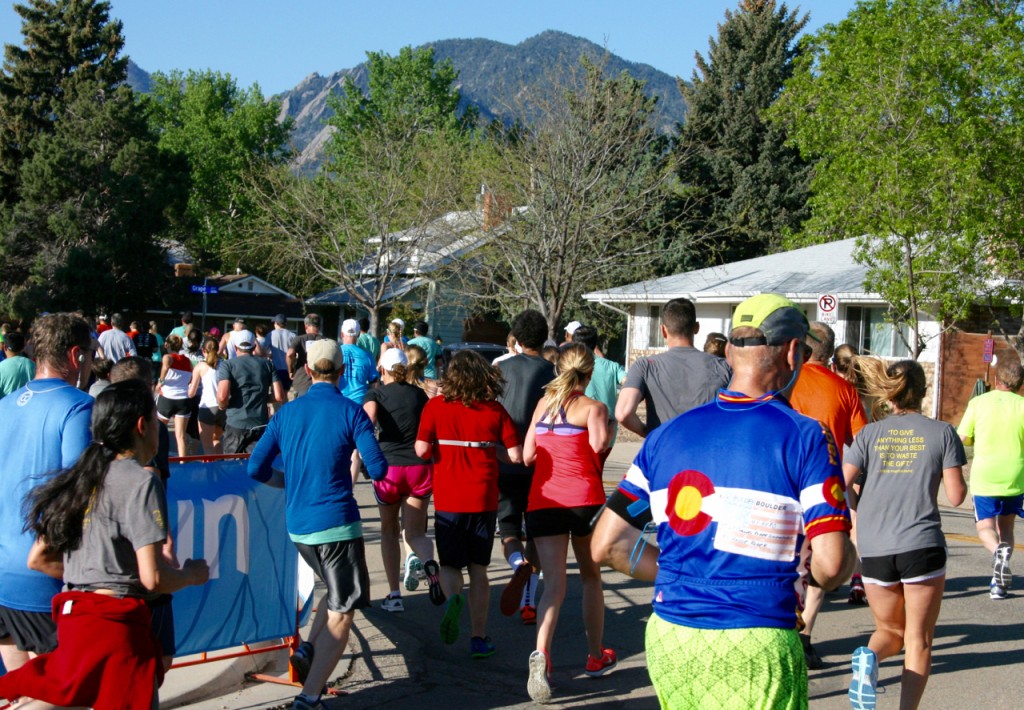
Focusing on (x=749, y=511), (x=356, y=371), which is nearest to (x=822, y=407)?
(x=749, y=511)

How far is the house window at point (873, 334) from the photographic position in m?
27.2

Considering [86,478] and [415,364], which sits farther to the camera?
[415,364]

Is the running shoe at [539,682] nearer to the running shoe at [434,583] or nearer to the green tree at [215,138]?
the running shoe at [434,583]

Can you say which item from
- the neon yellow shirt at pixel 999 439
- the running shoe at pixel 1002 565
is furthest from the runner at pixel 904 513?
the running shoe at pixel 1002 565

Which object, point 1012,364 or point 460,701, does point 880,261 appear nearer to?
point 1012,364

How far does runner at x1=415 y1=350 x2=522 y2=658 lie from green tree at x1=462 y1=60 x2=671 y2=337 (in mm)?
19184

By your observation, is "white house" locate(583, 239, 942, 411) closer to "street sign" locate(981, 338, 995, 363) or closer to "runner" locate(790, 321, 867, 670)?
"street sign" locate(981, 338, 995, 363)

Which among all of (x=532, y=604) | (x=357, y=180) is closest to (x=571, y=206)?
(x=357, y=180)

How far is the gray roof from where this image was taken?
27406 mm

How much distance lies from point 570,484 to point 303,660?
5.99ft

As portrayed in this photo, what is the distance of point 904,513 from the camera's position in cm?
565

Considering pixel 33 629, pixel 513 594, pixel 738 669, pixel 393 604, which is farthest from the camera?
pixel 393 604

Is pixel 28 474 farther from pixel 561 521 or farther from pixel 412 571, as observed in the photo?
pixel 412 571

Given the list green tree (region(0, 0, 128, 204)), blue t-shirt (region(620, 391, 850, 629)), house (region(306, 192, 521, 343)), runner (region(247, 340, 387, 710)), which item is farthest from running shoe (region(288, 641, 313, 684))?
green tree (region(0, 0, 128, 204))
